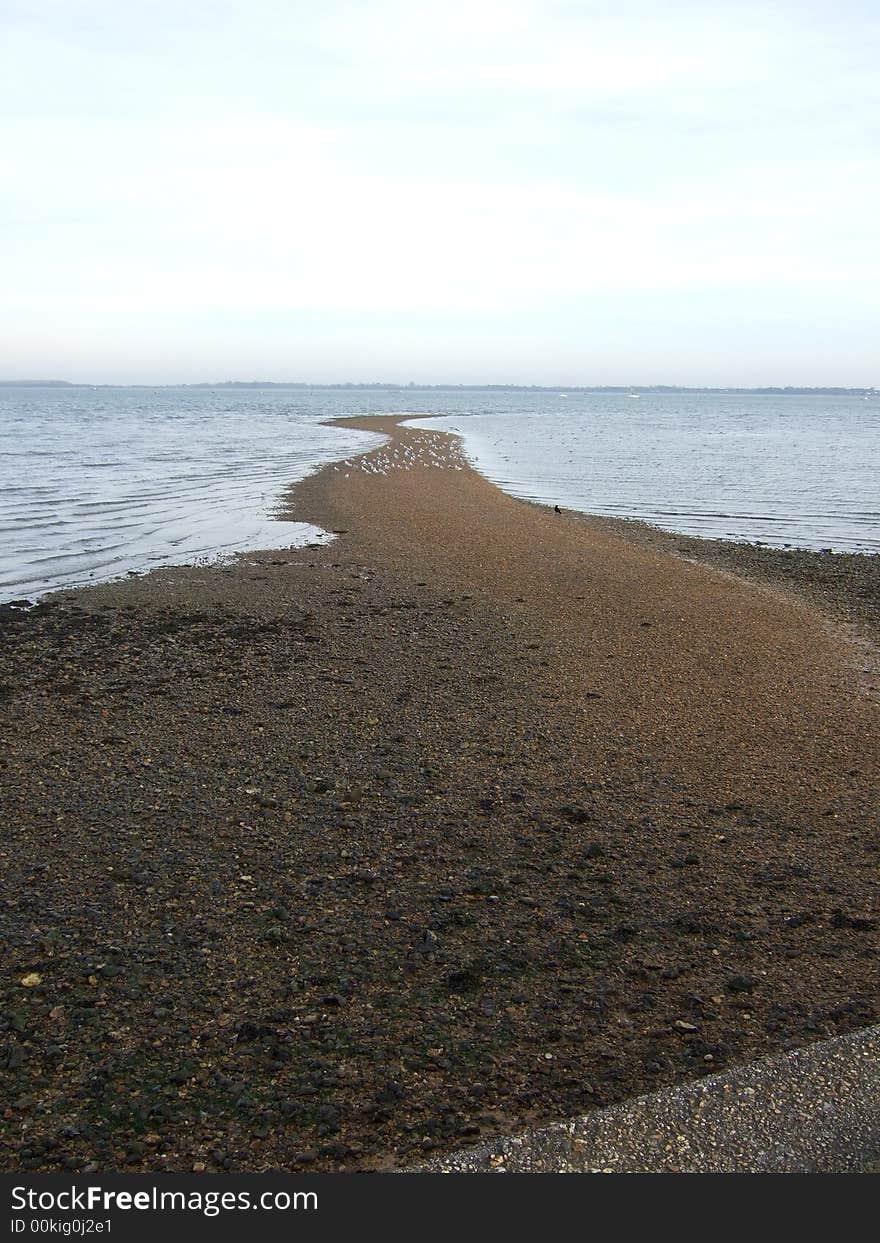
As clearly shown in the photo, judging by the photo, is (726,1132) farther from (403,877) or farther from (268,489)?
(268,489)

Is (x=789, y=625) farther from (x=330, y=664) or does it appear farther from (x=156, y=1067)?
(x=156, y=1067)

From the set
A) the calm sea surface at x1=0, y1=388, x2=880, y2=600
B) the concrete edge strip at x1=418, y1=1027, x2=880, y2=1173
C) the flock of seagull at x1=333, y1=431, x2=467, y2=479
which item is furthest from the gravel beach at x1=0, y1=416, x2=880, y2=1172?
the flock of seagull at x1=333, y1=431, x2=467, y2=479

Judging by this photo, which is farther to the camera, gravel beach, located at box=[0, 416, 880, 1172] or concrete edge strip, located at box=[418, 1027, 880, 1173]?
gravel beach, located at box=[0, 416, 880, 1172]

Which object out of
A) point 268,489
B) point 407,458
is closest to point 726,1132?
point 268,489

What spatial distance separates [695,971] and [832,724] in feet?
12.7

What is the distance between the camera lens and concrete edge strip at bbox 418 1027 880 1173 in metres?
2.85

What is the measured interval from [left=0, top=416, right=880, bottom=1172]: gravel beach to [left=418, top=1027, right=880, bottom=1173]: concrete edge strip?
0.26 m

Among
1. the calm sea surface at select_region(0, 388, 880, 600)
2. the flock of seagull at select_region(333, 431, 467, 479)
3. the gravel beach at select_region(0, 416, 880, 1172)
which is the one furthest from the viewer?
the flock of seagull at select_region(333, 431, 467, 479)

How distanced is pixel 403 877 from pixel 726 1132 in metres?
2.23

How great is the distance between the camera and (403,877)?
4883mm

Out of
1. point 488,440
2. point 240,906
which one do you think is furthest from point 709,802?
point 488,440

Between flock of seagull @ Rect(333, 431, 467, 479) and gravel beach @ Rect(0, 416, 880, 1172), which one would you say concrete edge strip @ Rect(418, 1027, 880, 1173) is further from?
flock of seagull @ Rect(333, 431, 467, 479)

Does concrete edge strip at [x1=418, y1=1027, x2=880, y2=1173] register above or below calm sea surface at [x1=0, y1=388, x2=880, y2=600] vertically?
below

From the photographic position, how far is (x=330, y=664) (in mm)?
8820
